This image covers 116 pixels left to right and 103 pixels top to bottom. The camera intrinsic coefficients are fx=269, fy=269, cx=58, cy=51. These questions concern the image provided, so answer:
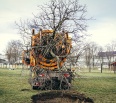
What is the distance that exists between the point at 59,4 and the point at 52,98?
586 centimetres

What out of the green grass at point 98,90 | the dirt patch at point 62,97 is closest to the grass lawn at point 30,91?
the green grass at point 98,90

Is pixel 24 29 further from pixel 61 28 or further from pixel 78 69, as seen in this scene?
pixel 78 69

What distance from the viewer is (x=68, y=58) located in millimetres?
9820

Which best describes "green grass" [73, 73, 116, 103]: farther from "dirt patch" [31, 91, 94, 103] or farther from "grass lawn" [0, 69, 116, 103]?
"dirt patch" [31, 91, 94, 103]

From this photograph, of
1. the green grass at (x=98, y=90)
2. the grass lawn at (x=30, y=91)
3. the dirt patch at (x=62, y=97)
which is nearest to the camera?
the dirt patch at (x=62, y=97)

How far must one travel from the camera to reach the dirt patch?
→ 6184 millimetres

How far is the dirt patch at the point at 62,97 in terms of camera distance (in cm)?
618

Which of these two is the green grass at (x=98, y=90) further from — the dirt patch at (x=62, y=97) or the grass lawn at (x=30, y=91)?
the dirt patch at (x=62, y=97)

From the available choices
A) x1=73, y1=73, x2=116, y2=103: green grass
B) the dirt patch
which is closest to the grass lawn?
x1=73, y1=73, x2=116, y2=103: green grass

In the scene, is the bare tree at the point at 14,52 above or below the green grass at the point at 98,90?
above

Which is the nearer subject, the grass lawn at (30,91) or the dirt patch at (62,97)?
the dirt patch at (62,97)

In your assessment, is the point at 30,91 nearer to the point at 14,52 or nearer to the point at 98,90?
the point at 98,90

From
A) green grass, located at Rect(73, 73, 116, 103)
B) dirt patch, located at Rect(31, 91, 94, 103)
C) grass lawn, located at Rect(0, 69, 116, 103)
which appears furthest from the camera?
green grass, located at Rect(73, 73, 116, 103)

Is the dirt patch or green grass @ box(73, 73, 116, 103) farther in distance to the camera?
green grass @ box(73, 73, 116, 103)
